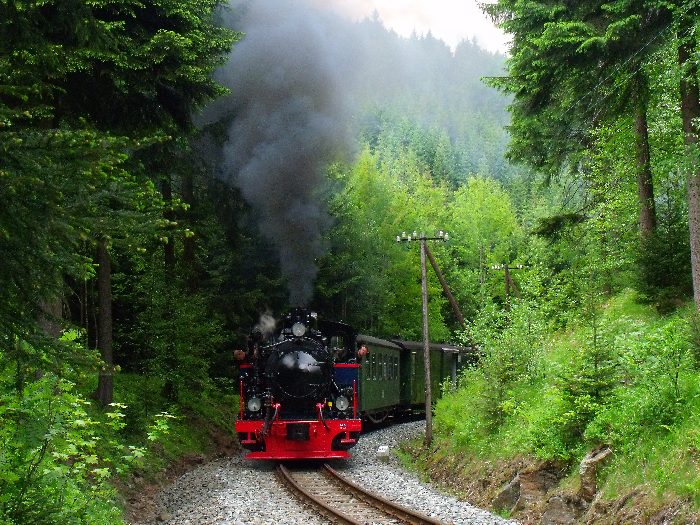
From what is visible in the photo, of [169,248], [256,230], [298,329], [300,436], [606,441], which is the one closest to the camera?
[606,441]

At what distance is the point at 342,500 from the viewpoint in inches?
490

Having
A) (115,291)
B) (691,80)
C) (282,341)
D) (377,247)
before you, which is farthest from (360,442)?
(377,247)

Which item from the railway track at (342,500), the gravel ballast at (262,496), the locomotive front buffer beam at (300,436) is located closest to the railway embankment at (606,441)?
the gravel ballast at (262,496)

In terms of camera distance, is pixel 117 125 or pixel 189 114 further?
pixel 189 114

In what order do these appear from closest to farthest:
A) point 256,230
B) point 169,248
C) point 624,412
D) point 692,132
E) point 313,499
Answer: point 624,412 < point 313,499 < point 692,132 < point 256,230 < point 169,248

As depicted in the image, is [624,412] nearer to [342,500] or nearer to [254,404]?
[342,500]

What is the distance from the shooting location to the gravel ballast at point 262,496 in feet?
35.0

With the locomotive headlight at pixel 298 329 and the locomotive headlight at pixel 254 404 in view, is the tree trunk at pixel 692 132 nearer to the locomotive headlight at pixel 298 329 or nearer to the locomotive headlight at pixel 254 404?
the locomotive headlight at pixel 298 329

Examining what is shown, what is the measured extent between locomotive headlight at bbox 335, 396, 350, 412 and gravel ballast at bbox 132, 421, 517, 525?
133 centimetres

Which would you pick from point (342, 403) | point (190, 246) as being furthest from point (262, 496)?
point (190, 246)

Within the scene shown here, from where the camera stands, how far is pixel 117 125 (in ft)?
39.0

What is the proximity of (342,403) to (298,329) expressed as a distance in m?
1.83

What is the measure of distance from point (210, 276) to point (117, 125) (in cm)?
1111

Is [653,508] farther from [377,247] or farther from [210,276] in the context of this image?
[377,247]
